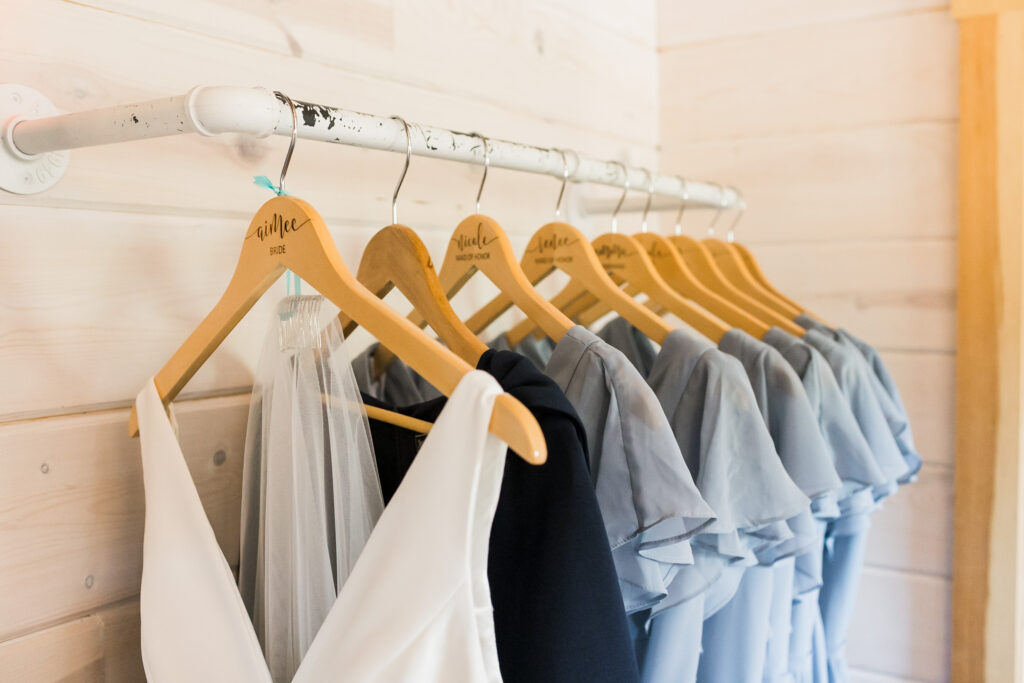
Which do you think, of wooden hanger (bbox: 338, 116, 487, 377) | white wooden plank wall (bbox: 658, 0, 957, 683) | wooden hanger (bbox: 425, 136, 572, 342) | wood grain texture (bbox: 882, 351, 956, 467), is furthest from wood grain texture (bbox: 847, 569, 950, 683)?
wooden hanger (bbox: 338, 116, 487, 377)

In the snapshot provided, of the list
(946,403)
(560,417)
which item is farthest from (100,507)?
(946,403)

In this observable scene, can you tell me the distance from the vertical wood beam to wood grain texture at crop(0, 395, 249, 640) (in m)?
1.12

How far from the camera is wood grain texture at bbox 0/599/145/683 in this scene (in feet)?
2.40

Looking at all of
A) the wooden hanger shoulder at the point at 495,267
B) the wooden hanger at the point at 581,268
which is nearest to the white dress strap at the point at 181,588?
the wooden hanger shoulder at the point at 495,267

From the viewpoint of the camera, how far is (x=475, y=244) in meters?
0.85

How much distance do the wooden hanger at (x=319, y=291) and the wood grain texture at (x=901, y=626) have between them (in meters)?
1.09

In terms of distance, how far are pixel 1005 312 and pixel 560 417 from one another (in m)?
0.97

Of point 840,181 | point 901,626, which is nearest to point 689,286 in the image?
point 840,181

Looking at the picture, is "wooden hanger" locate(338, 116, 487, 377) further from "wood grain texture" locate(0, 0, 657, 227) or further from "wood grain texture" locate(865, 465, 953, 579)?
"wood grain texture" locate(865, 465, 953, 579)

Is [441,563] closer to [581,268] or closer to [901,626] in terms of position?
[581,268]

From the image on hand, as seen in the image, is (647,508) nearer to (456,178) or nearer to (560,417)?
(560,417)

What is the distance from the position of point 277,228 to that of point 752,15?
114cm

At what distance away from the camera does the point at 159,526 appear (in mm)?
717

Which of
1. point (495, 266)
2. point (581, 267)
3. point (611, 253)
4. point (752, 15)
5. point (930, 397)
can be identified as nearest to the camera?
point (495, 266)
